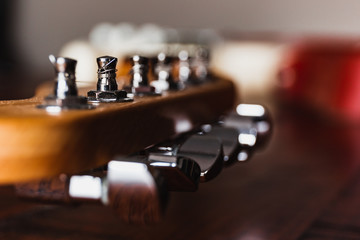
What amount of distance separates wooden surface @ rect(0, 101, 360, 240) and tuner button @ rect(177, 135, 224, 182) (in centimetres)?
18

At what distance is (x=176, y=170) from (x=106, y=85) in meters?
0.09

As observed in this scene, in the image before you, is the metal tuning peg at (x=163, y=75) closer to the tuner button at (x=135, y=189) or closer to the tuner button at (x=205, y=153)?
the tuner button at (x=205, y=153)

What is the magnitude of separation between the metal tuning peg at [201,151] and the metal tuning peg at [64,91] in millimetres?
106

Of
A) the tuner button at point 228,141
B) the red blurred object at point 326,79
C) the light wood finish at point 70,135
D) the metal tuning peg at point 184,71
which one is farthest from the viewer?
the red blurred object at point 326,79

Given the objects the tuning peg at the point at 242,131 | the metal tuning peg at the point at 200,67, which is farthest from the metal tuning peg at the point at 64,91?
the metal tuning peg at the point at 200,67

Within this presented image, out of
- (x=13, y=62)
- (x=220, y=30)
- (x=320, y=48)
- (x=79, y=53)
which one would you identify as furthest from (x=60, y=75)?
(x=13, y=62)

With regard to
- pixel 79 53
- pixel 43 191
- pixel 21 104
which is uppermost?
pixel 21 104

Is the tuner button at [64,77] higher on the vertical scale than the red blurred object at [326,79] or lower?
higher

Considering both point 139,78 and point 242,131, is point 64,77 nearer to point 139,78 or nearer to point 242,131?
point 139,78

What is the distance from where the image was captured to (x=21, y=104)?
424mm

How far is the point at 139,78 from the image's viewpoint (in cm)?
57

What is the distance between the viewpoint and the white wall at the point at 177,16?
3289 mm

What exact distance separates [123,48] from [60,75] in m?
2.35

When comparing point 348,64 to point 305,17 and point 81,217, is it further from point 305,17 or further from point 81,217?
point 81,217
